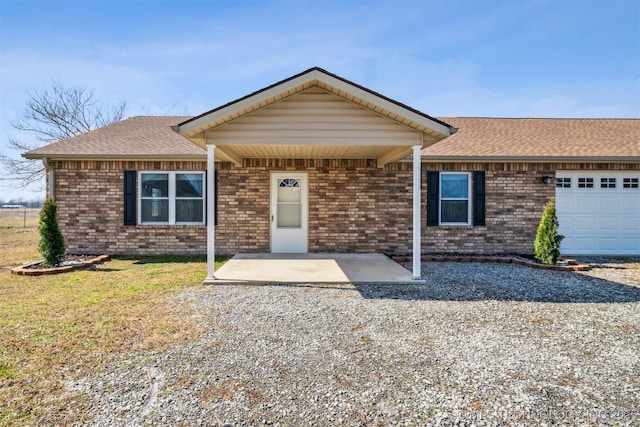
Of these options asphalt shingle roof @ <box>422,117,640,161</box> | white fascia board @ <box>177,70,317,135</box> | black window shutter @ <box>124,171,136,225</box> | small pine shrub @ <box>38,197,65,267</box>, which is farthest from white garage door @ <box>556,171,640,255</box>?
small pine shrub @ <box>38,197,65,267</box>

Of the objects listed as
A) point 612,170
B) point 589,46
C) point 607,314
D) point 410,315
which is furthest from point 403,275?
point 589,46

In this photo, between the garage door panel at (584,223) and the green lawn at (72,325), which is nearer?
the green lawn at (72,325)

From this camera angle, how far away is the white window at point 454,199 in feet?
31.4

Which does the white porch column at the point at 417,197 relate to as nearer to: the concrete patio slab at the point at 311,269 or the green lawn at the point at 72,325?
the concrete patio slab at the point at 311,269

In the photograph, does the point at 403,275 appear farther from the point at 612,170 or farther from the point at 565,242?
the point at 612,170

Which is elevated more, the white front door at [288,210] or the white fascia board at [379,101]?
the white fascia board at [379,101]

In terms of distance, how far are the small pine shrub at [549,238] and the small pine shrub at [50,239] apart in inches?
433

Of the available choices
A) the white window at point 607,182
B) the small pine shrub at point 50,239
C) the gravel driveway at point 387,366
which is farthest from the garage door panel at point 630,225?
the small pine shrub at point 50,239

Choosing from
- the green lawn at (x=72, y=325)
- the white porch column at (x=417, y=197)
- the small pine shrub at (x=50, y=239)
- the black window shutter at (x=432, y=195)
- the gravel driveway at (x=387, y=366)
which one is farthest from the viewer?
the black window shutter at (x=432, y=195)

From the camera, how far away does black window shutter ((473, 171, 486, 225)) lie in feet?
31.1

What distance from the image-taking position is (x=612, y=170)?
9.57 meters

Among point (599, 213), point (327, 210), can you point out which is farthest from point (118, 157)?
point (599, 213)

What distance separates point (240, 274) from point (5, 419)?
4.48 meters

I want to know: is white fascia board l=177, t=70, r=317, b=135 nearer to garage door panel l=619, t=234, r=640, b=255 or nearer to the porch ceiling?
the porch ceiling
